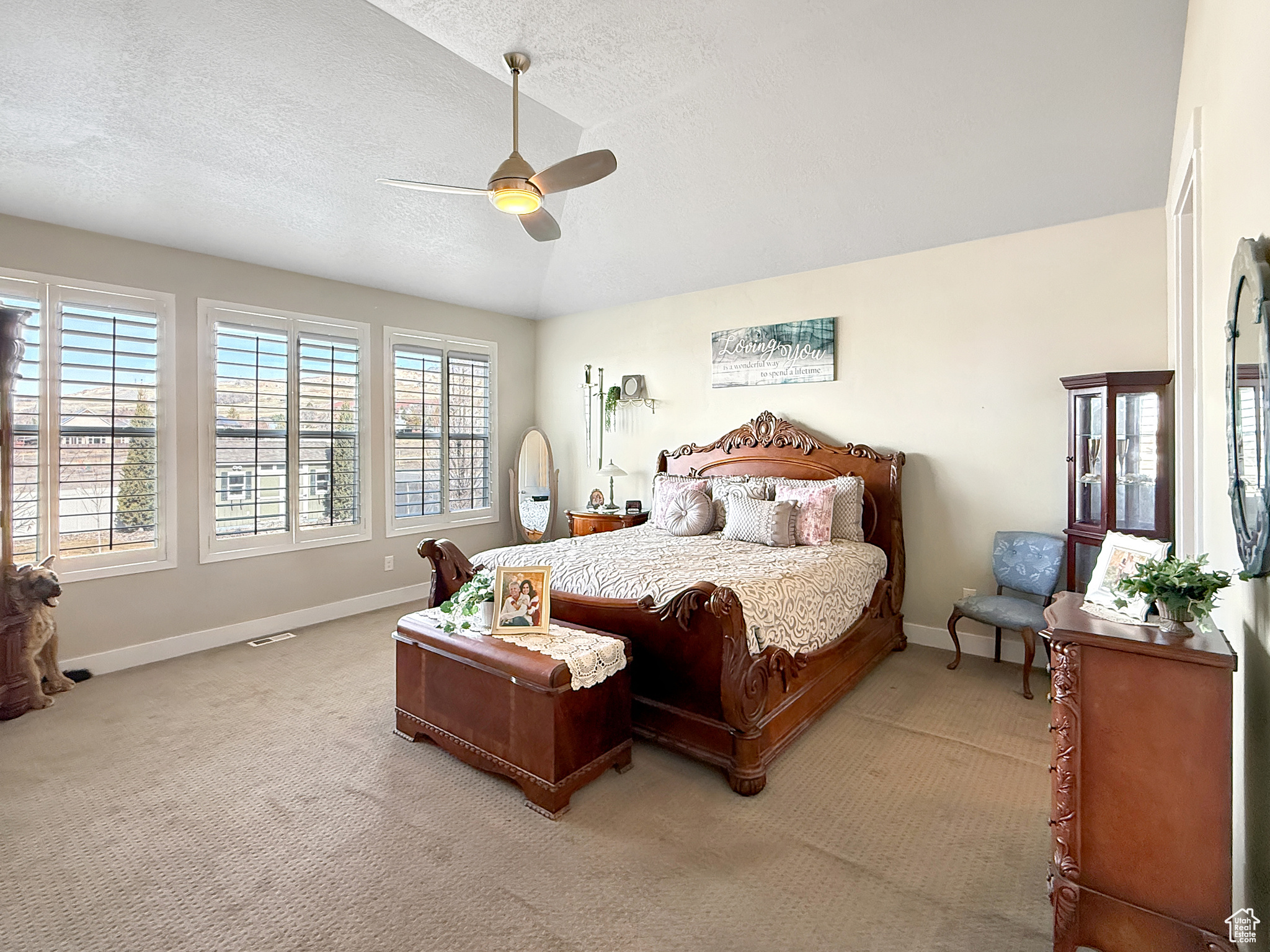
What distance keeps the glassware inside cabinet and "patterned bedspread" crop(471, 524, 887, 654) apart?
4.33ft

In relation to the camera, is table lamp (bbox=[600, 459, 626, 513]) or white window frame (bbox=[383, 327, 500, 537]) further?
table lamp (bbox=[600, 459, 626, 513])

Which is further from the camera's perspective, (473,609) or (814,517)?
(814,517)

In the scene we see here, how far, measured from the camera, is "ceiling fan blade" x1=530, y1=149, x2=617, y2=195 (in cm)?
260

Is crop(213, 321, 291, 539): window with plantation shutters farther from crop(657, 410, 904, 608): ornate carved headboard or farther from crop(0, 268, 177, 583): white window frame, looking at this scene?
crop(657, 410, 904, 608): ornate carved headboard

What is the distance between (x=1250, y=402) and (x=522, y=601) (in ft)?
7.81

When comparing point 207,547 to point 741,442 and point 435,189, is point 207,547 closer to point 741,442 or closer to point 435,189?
point 435,189

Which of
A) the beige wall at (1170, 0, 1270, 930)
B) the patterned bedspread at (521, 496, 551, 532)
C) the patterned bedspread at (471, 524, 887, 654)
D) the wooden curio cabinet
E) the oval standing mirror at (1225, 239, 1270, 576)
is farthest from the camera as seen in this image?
the patterned bedspread at (521, 496, 551, 532)

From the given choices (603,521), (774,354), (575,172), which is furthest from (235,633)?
(774,354)

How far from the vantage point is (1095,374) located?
336 cm

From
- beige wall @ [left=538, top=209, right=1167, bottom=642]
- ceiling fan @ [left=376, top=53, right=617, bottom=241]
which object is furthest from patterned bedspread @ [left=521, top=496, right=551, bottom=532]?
ceiling fan @ [left=376, top=53, right=617, bottom=241]

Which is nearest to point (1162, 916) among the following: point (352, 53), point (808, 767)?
point (808, 767)

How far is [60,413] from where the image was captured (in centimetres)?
364

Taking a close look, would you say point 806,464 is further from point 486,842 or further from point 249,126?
point 249,126

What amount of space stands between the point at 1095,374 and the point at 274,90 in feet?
15.1
